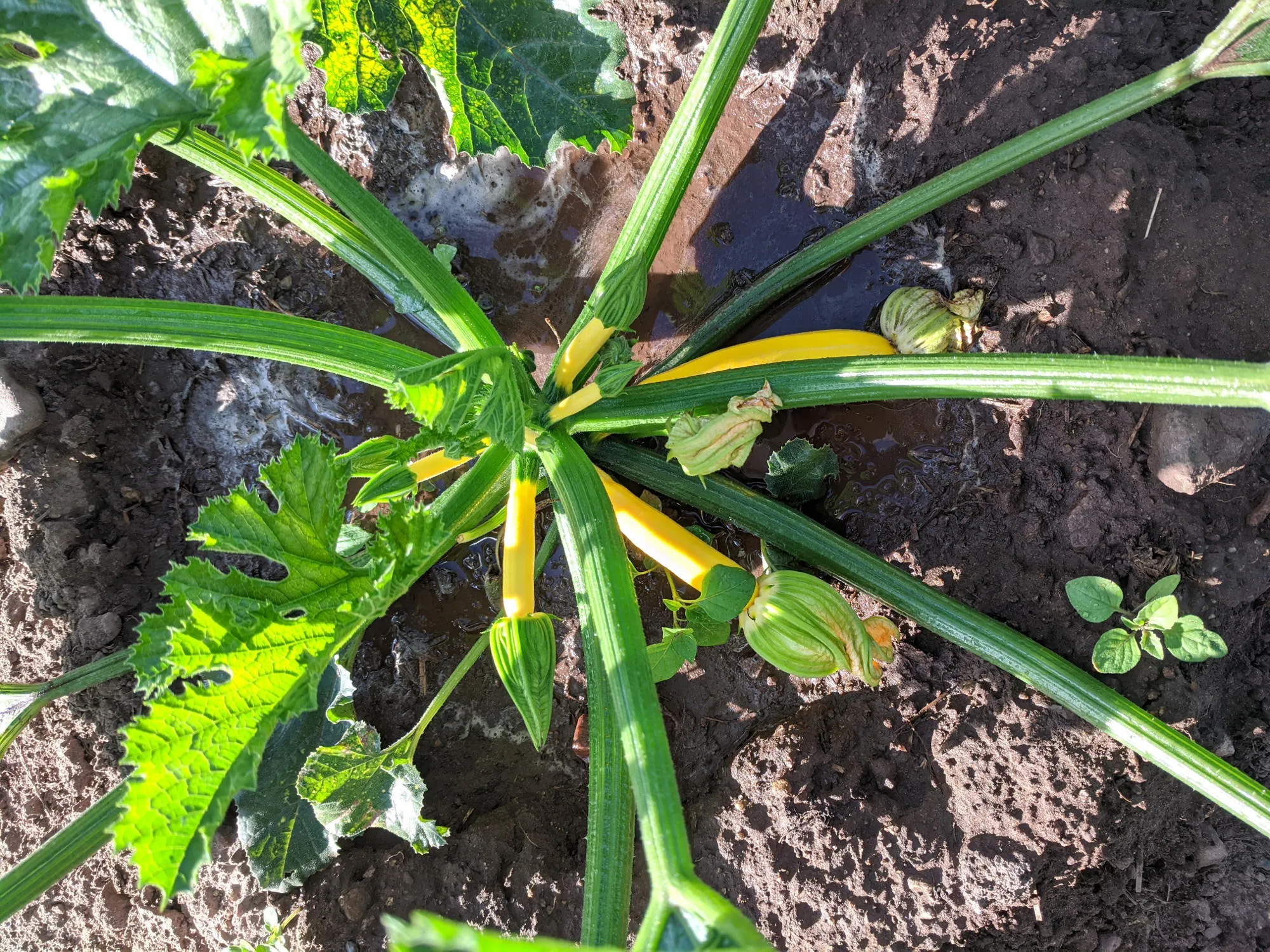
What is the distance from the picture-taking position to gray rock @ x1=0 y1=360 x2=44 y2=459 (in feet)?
8.21

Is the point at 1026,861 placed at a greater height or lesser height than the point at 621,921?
lesser

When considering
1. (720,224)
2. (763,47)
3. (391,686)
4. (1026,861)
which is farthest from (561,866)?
(763,47)

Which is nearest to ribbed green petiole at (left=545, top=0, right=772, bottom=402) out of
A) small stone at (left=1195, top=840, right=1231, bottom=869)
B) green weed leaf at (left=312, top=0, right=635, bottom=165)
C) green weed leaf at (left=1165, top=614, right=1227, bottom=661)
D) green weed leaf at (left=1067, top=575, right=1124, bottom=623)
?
green weed leaf at (left=312, top=0, right=635, bottom=165)

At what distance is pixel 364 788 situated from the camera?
7.21ft

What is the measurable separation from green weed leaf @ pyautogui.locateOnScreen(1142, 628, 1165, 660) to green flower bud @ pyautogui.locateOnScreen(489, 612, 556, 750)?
137cm

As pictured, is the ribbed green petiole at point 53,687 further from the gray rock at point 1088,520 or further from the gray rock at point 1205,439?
the gray rock at point 1205,439

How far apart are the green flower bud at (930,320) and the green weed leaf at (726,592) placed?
771 millimetres

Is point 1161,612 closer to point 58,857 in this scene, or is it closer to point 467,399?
point 467,399

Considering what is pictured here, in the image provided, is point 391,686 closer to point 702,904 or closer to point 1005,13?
point 702,904

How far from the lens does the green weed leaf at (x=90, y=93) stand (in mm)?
1577

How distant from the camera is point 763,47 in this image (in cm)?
254

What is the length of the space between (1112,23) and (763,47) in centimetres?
89

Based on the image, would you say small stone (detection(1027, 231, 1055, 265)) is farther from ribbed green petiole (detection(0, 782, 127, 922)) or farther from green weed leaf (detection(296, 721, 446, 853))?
ribbed green petiole (detection(0, 782, 127, 922))

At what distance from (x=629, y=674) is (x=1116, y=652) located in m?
1.19
